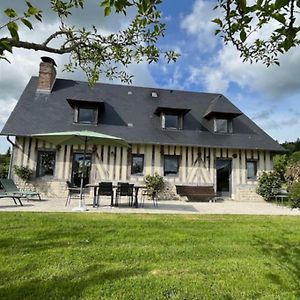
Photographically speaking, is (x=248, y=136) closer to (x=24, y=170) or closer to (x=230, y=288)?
(x=24, y=170)

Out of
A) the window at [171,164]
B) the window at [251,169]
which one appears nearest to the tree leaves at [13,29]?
the window at [171,164]

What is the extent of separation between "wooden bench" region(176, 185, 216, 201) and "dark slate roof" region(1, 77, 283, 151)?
81.0 inches

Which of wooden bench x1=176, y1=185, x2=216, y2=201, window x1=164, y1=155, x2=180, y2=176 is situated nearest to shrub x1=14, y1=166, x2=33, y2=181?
window x1=164, y1=155, x2=180, y2=176

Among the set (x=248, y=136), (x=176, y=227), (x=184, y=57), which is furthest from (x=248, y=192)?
(x=184, y=57)

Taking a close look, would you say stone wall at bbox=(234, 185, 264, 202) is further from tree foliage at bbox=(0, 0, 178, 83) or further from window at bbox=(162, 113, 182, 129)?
tree foliage at bbox=(0, 0, 178, 83)

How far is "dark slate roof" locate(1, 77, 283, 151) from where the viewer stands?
43.9ft

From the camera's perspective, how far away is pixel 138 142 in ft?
43.2

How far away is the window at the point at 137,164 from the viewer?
44.1ft

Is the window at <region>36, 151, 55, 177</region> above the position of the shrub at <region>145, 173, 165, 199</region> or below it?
above

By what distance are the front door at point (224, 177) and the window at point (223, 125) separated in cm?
163

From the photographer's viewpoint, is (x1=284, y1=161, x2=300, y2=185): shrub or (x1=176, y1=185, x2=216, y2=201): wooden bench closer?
(x1=284, y1=161, x2=300, y2=185): shrub

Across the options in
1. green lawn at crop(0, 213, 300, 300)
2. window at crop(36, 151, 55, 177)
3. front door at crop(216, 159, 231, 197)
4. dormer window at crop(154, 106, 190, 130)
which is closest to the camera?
green lawn at crop(0, 213, 300, 300)

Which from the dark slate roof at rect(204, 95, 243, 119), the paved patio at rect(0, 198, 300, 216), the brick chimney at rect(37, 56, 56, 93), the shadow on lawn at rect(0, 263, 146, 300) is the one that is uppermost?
the brick chimney at rect(37, 56, 56, 93)

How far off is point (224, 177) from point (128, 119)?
18.7 ft
